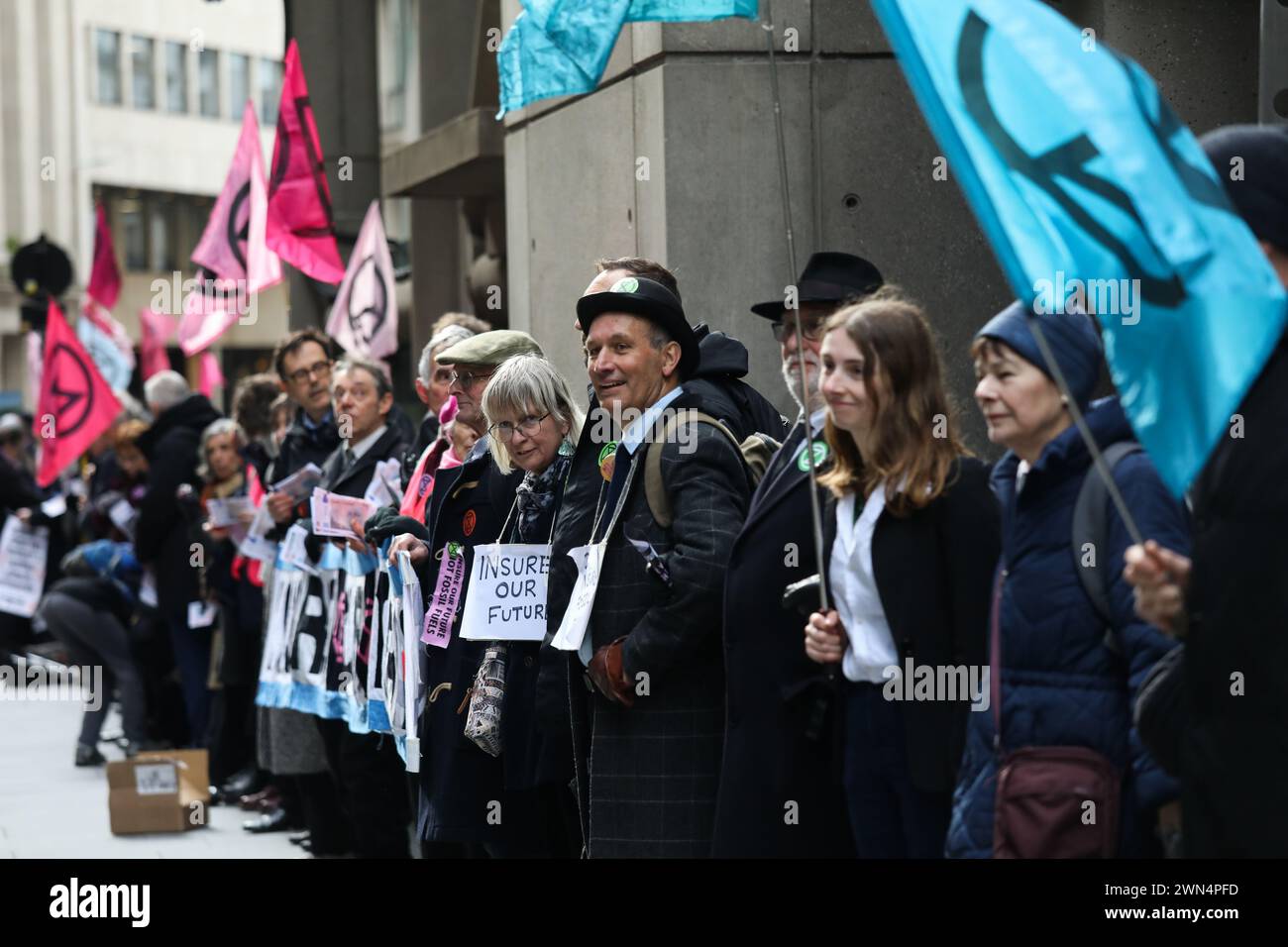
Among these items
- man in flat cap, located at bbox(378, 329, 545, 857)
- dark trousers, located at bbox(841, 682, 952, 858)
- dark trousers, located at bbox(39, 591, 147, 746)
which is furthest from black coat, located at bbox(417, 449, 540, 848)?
dark trousers, located at bbox(39, 591, 147, 746)

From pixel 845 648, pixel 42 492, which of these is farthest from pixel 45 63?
pixel 845 648

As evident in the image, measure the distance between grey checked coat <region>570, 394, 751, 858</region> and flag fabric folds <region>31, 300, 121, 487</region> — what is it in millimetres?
8349

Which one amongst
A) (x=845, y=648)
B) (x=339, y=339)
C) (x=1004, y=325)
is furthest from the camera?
(x=339, y=339)

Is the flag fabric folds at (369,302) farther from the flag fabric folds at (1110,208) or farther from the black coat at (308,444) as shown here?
the flag fabric folds at (1110,208)

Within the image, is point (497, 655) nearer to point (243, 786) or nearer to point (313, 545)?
point (313, 545)

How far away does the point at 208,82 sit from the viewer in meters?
57.6

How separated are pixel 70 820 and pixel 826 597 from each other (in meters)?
7.26

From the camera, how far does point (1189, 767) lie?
372 centimetres

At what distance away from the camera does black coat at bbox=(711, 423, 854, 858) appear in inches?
193

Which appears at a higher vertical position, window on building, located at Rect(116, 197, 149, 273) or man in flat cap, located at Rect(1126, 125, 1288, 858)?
window on building, located at Rect(116, 197, 149, 273)

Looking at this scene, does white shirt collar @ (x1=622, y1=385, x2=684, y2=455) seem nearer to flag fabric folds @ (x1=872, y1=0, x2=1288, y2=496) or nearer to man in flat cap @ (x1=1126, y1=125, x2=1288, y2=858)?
flag fabric folds @ (x1=872, y1=0, x2=1288, y2=496)

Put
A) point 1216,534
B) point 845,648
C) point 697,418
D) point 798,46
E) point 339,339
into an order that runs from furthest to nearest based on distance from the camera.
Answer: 1. point 339,339
2. point 798,46
3. point 697,418
4. point 845,648
5. point 1216,534

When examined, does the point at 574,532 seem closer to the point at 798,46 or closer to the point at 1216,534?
the point at 1216,534

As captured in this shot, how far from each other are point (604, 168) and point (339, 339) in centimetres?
294
